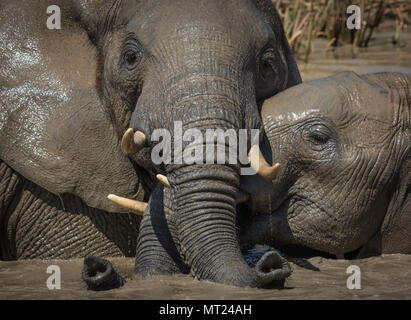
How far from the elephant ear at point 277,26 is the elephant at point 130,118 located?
0.04 feet

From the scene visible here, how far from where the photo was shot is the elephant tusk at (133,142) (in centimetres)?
529

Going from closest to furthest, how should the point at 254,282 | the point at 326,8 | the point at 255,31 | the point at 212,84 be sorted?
the point at 254,282 < the point at 212,84 < the point at 255,31 < the point at 326,8

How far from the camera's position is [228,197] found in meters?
5.07

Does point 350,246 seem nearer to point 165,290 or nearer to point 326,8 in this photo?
point 165,290

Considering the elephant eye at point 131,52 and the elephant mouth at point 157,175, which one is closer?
the elephant mouth at point 157,175

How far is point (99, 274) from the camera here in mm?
4926

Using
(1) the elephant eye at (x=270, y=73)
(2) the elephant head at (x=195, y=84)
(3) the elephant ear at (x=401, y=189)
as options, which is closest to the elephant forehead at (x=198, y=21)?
(2) the elephant head at (x=195, y=84)

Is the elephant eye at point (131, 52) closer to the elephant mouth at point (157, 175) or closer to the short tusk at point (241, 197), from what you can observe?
the elephant mouth at point (157, 175)

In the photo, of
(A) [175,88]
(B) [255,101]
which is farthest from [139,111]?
(B) [255,101]

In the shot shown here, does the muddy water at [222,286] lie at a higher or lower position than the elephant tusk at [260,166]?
lower

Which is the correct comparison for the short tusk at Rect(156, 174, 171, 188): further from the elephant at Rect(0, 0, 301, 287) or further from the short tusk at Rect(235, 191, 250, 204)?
the short tusk at Rect(235, 191, 250, 204)

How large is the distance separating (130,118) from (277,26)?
1.14 meters

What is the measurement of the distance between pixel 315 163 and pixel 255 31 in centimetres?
82

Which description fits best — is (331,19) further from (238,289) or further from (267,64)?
(238,289)
